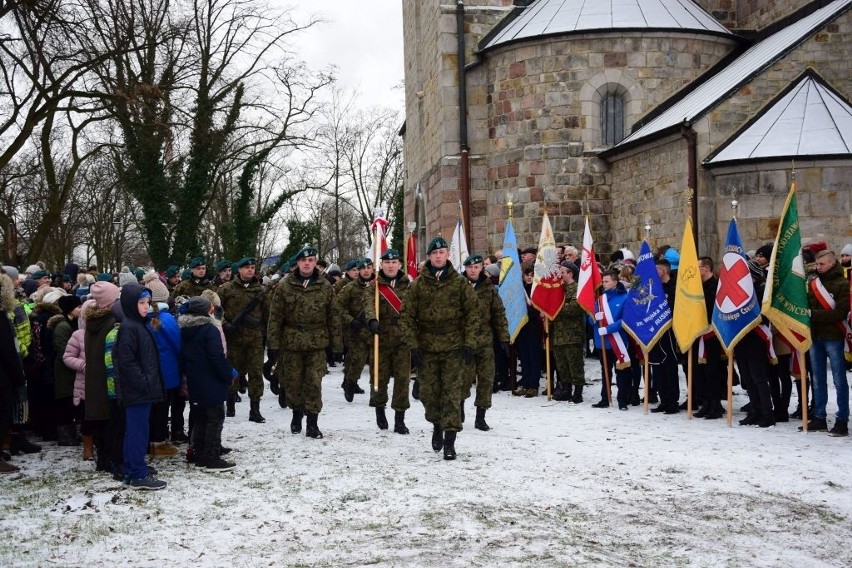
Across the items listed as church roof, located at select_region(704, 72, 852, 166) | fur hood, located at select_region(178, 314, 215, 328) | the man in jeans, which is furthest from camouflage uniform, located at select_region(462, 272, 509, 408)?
church roof, located at select_region(704, 72, 852, 166)

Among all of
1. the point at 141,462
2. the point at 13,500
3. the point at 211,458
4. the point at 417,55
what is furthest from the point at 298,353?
the point at 417,55

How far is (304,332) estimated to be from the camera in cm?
913

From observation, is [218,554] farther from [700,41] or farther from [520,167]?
[700,41]

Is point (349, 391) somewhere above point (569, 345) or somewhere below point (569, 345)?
below

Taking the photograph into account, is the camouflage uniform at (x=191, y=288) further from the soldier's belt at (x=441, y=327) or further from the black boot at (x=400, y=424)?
the soldier's belt at (x=441, y=327)

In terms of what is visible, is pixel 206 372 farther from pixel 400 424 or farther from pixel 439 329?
pixel 400 424

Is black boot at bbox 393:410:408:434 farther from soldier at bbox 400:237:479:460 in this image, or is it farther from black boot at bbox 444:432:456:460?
black boot at bbox 444:432:456:460

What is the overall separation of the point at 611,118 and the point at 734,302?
12.1 m

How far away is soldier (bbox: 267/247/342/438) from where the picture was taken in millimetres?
9109

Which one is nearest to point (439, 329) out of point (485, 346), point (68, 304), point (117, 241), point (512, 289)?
point (485, 346)

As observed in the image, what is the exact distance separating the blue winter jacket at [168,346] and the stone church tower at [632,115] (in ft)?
36.7

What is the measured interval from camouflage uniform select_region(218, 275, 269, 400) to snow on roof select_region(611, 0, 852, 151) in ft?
33.1

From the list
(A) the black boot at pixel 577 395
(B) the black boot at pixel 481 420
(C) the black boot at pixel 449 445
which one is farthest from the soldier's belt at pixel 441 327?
(A) the black boot at pixel 577 395

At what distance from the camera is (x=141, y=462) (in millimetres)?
7125
